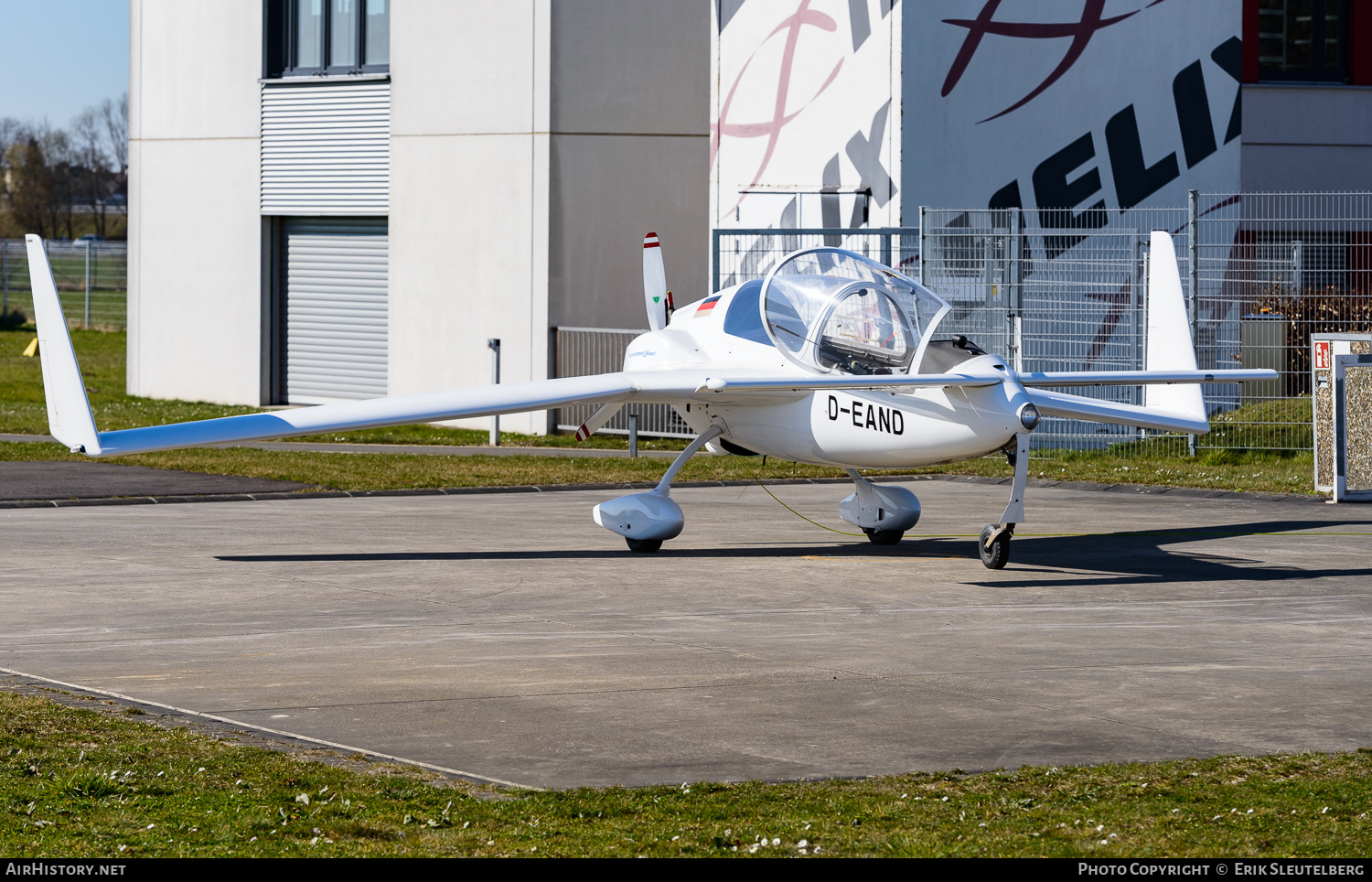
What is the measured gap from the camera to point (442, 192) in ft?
91.9

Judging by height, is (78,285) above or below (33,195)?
below

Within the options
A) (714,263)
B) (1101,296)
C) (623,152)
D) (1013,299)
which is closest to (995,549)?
(1013,299)

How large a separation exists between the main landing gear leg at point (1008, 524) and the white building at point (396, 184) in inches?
550

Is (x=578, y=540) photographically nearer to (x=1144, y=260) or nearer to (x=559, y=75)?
(x=1144, y=260)

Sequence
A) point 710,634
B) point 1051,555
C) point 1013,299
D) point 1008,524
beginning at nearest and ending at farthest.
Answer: point 710,634
point 1008,524
point 1051,555
point 1013,299

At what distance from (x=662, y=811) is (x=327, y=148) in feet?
81.9

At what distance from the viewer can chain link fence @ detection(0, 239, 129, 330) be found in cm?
5353

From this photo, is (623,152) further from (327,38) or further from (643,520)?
(643,520)

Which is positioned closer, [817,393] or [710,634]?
[710,634]

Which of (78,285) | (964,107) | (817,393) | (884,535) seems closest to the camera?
(817,393)

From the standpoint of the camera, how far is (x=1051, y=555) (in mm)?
14664

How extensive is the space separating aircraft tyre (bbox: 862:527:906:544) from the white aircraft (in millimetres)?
16

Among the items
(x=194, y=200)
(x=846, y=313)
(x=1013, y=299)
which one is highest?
(x=194, y=200)

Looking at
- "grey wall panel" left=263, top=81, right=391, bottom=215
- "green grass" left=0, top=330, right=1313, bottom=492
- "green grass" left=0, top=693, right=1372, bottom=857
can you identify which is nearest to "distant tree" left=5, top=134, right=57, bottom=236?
"grey wall panel" left=263, top=81, right=391, bottom=215
